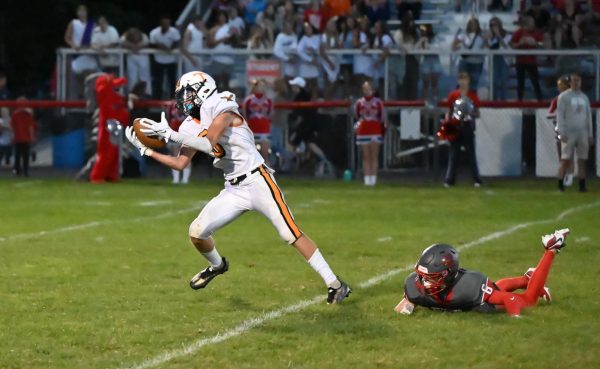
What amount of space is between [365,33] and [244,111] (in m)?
3.72

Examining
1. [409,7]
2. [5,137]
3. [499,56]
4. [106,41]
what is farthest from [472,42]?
[5,137]

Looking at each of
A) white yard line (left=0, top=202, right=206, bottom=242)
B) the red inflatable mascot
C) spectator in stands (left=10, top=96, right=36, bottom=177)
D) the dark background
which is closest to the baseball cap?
the red inflatable mascot

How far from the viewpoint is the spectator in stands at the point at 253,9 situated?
2627 centimetres

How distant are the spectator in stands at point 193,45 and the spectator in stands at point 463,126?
5393 mm

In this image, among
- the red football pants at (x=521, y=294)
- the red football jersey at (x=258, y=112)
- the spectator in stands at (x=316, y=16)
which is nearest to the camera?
the red football pants at (x=521, y=294)

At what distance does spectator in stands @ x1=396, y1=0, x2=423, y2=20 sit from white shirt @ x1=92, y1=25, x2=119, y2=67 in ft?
17.4

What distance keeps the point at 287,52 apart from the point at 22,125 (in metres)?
4.81

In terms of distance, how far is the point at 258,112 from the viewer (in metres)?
21.4

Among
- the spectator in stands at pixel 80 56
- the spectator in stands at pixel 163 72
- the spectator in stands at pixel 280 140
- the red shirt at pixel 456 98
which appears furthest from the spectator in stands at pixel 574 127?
the spectator in stands at pixel 80 56

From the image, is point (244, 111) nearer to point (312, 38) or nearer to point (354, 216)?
point (312, 38)

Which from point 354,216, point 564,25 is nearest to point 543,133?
point 564,25

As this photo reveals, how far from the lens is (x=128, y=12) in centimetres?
3356

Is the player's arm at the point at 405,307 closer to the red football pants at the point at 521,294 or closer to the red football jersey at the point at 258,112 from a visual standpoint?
the red football pants at the point at 521,294

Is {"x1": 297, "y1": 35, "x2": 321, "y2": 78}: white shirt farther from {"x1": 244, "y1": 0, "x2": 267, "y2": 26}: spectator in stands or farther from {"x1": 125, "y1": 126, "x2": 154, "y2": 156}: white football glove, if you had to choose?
{"x1": 125, "y1": 126, "x2": 154, "y2": 156}: white football glove
